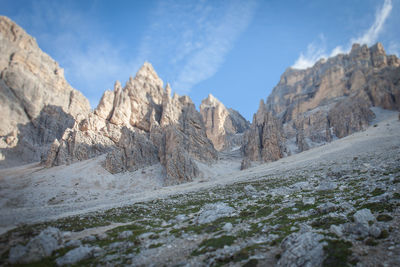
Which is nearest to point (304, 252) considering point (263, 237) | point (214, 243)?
point (263, 237)

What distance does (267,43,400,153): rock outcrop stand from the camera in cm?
10994

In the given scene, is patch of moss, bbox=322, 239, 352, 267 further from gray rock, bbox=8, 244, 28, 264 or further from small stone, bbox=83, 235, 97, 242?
gray rock, bbox=8, 244, 28, 264

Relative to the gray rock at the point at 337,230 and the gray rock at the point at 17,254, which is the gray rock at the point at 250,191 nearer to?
the gray rock at the point at 337,230

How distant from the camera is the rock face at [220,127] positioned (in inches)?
6476

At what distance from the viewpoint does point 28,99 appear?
111 m

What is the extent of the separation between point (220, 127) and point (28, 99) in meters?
121

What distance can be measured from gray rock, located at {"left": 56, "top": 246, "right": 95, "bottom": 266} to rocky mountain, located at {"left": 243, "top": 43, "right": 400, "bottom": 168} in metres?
87.4

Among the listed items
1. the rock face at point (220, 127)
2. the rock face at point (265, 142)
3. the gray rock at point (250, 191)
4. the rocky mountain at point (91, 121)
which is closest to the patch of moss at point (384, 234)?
the gray rock at point (250, 191)

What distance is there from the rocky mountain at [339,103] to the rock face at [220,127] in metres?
34.6

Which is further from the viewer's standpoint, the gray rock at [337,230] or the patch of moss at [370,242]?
the gray rock at [337,230]

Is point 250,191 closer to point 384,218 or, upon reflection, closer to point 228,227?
point 228,227

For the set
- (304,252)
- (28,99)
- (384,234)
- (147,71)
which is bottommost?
(304,252)

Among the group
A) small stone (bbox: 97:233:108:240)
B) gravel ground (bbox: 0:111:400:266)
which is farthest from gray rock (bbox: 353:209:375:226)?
small stone (bbox: 97:233:108:240)

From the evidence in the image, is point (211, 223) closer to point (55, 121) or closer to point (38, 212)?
point (38, 212)
